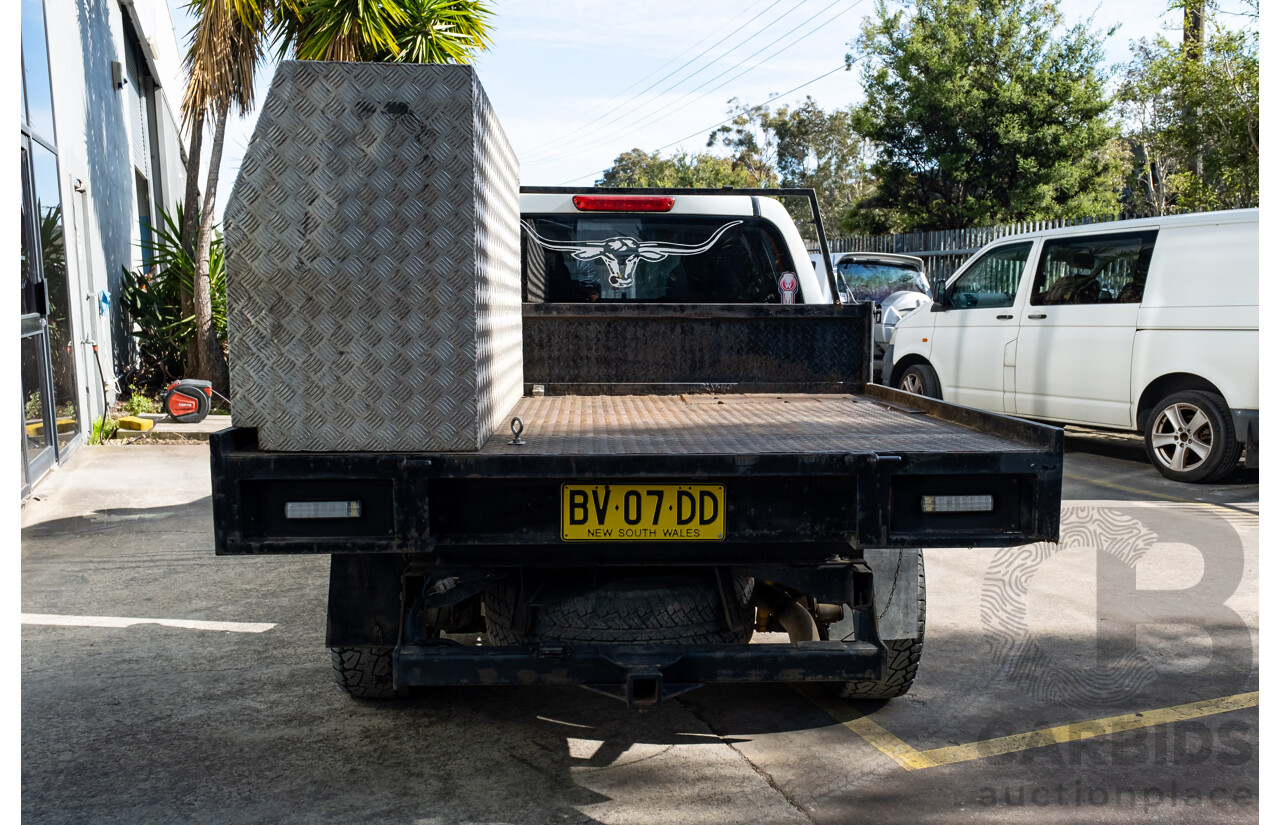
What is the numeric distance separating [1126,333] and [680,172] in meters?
68.8

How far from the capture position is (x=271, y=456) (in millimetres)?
2846

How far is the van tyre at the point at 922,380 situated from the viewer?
10766mm

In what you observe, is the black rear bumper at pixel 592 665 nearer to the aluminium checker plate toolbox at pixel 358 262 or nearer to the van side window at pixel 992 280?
the aluminium checker plate toolbox at pixel 358 262

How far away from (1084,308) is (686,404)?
5.79m

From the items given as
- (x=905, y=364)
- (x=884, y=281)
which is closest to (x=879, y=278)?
(x=884, y=281)

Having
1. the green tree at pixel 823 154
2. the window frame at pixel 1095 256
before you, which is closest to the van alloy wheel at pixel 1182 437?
the window frame at pixel 1095 256

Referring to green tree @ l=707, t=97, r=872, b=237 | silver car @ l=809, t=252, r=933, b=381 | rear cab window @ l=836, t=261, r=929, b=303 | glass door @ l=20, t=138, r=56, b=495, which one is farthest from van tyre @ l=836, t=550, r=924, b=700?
green tree @ l=707, t=97, r=872, b=237

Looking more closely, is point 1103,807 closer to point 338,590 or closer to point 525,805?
point 525,805

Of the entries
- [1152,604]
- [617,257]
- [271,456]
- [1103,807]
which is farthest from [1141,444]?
[271,456]

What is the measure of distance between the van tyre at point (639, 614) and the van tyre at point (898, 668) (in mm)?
696

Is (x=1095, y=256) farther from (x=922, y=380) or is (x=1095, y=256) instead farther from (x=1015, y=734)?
(x=1015, y=734)

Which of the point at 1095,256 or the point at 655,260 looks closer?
the point at 655,260

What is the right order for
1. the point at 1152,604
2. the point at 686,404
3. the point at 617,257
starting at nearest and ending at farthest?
the point at 686,404 → the point at 1152,604 → the point at 617,257

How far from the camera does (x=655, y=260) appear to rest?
5633 millimetres
